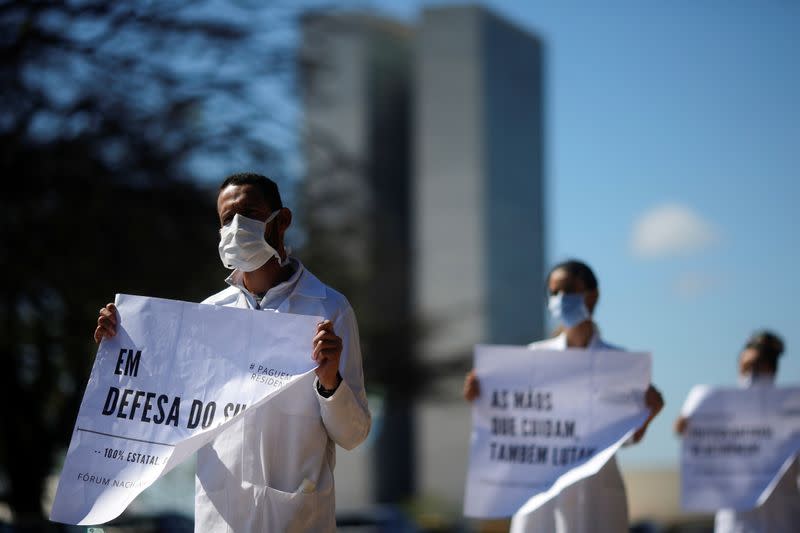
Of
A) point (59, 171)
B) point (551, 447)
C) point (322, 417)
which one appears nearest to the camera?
point (322, 417)

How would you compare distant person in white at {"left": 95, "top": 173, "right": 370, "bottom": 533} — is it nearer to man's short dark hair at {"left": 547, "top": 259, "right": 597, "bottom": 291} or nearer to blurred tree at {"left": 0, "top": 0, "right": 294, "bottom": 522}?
man's short dark hair at {"left": 547, "top": 259, "right": 597, "bottom": 291}

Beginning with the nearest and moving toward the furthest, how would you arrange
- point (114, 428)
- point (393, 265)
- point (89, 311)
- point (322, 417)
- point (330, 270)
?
1. point (322, 417)
2. point (114, 428)
3. point (89, 311)
4. point (330, 270)
5. point (393, 265)

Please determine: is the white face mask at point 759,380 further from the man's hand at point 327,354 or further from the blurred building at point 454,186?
the blurred building at point 454,186

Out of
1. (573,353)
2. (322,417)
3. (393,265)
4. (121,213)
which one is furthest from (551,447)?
(393,265)

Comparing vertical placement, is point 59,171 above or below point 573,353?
above

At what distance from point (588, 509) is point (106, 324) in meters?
2.52

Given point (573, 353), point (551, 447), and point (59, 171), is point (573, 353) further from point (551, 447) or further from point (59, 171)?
point (59, 171)

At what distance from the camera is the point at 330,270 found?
17.8m

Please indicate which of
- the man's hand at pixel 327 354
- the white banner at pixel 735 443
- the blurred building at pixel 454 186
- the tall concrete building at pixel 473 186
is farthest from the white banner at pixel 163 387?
the tall concrete building at pixel 473 186

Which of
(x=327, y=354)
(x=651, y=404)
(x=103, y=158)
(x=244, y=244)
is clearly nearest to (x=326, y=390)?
(x=327, y=354)

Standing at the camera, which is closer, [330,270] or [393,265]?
[330,270]

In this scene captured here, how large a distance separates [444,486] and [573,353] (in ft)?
214

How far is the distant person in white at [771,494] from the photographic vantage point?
762cm

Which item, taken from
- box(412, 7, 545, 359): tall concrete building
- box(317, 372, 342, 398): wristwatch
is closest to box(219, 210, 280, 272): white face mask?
box(317, 372, 342, 398): wristwatch
